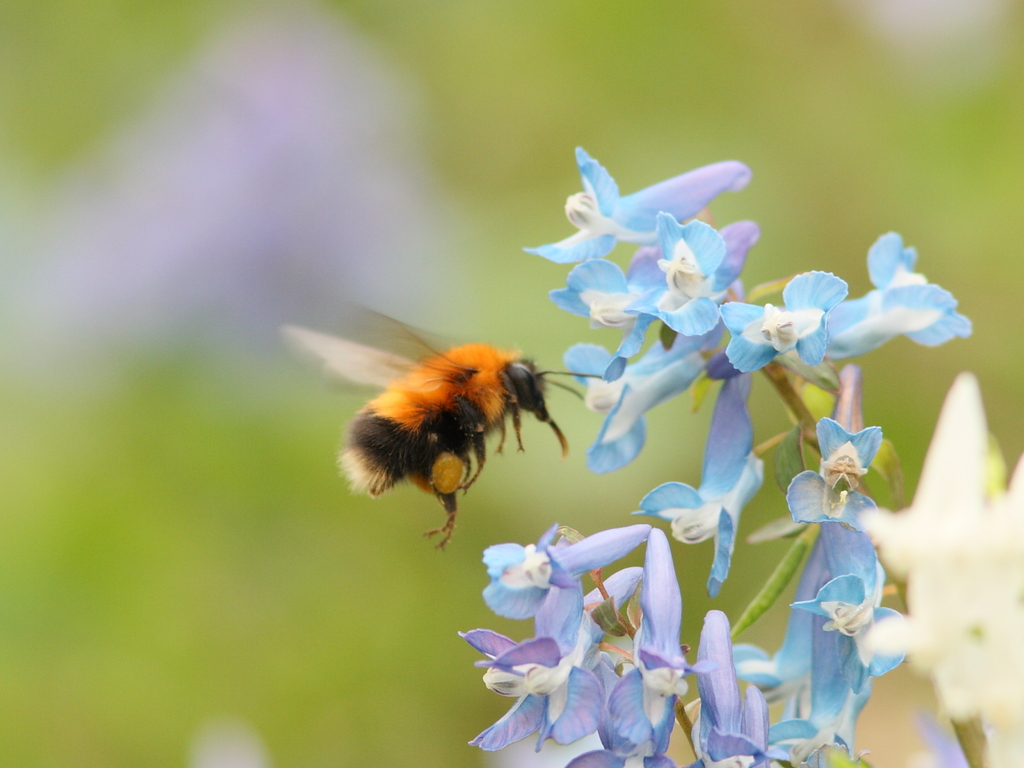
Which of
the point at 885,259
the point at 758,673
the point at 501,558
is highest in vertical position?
the point at 885,259

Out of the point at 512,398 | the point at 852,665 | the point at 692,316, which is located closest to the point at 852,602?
the point at 852,665

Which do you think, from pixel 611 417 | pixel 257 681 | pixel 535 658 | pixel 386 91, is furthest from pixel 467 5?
pixel 535 658

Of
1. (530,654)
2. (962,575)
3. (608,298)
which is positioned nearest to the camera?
(962,575)

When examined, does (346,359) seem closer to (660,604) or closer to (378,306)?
(660,604)

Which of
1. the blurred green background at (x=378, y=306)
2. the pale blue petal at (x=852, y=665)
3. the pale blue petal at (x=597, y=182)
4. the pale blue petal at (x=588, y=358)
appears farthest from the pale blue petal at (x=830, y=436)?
the blurred green background at (x=378, y=306)

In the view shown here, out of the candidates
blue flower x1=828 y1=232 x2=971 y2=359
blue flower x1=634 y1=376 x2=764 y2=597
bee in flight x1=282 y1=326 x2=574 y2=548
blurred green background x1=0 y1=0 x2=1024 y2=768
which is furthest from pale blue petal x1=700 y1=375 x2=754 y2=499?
blurred green background x1=0 y1=0 x2=1024 y2=768

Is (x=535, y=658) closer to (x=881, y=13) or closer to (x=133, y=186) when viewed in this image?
(x=133, y=186)
